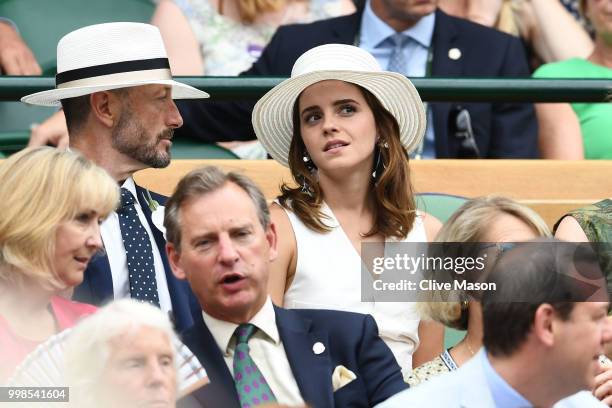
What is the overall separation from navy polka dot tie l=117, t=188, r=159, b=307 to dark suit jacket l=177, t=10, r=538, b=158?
45.1 inches

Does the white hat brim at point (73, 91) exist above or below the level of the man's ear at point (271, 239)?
above

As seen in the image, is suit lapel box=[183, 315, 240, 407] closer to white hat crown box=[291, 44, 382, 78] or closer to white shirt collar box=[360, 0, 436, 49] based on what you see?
white hat crown box=[291, 44, 382, 78]

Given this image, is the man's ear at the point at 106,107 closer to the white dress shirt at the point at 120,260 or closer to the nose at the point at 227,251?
the white dress shirt at the point at 120,260

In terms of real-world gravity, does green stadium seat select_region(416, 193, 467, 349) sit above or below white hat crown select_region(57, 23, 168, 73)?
below

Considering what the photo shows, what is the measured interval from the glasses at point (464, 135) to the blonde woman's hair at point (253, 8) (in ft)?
2.91

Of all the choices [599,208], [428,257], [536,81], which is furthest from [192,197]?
[536,81]

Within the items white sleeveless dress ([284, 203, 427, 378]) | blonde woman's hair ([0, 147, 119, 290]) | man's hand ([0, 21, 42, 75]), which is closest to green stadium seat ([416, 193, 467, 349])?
white sleeveless dress ([284, 203, 427, 378])

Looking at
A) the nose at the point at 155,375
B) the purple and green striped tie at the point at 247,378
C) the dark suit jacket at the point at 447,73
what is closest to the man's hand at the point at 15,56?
the dark suit jacket at the point at 447,73

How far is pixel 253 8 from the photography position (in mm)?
5398

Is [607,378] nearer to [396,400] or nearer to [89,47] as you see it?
[396,400]

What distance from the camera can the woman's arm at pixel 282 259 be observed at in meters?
3.77

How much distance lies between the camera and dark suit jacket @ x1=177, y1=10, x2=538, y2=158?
4.93m

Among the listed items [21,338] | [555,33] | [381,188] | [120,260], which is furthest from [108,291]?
[555,33]

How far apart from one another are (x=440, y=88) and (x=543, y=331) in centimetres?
175
